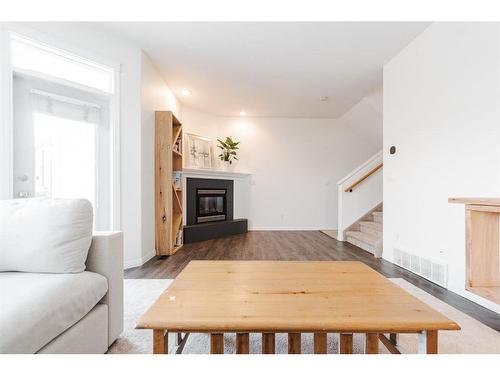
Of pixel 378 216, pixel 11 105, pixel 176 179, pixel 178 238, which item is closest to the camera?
pixel 11 105

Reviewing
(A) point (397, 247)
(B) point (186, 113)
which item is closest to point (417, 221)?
(A) point (397, 247)

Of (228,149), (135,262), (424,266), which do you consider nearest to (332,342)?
(424,266)

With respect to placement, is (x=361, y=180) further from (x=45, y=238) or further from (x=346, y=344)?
(x=45, y=238)

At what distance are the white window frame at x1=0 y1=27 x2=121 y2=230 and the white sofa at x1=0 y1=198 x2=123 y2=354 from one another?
130 cm

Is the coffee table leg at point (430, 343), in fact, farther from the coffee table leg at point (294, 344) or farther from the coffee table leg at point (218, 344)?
the coffee table leg at point (218, 344)

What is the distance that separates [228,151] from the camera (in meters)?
5.73

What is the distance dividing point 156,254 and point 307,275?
8.99 feet

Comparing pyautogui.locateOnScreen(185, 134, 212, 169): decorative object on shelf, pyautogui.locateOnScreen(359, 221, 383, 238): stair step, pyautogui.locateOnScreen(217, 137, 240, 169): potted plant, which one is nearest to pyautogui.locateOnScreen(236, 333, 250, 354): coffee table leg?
pyautogui.locateOnScreen(359, 221, 383, 238): stair step

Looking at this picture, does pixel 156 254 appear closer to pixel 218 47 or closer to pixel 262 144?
pixel 218 47

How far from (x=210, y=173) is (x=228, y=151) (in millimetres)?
878

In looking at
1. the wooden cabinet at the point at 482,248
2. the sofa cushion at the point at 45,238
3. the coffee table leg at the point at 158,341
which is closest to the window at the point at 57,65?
the sofa cushion at the point at 45,238

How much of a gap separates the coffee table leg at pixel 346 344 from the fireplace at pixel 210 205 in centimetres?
416

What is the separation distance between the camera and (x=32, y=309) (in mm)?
913

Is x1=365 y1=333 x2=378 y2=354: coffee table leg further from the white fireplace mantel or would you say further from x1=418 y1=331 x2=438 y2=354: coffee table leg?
the white fireplace mantel
